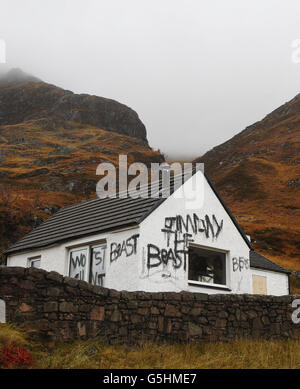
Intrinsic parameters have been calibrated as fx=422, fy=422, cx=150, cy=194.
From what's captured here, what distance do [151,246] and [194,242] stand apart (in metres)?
1.93

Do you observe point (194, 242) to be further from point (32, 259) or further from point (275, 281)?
point (275, 281)

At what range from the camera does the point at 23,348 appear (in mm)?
6617

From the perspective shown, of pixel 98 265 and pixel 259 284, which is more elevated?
pixel 98 265

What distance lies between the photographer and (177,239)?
13180mm

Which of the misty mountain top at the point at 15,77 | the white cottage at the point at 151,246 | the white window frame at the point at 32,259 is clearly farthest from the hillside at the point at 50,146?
the white cottage at the point at 151,246

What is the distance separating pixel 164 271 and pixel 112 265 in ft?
5.20

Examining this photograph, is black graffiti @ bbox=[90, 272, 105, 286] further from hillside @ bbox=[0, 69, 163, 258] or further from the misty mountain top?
the misty mountain top

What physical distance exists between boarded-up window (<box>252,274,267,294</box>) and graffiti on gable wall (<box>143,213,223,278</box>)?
398 inches

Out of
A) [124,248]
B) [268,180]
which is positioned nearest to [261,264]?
[124,248]

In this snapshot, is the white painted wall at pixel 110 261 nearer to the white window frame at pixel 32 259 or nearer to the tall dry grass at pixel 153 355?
the white window frame at pixel 32 259

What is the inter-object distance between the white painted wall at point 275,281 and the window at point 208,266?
27.2 ft

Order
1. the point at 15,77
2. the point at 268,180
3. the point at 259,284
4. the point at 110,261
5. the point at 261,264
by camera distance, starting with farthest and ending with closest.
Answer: the point at 15,77
the point at 268,180
the point at 261,264
the point at 259,284
the point at 110,261

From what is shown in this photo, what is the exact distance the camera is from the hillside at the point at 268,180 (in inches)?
1850

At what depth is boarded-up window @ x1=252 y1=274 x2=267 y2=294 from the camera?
77.0ft
